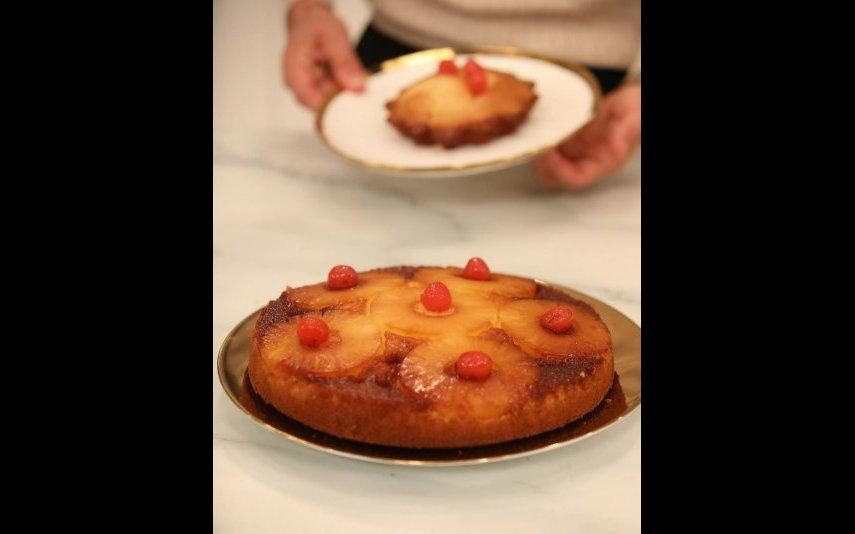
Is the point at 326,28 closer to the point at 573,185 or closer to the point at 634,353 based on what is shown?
the point at 573,185

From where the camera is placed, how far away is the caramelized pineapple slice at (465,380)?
1.56 metres

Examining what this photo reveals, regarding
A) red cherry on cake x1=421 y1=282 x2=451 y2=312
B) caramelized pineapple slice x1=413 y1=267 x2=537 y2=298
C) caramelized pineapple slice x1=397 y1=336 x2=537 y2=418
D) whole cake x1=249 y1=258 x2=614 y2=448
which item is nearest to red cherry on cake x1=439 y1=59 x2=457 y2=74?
caramelized pineapple slice x1=413 y1=267 x2=537 y2=298

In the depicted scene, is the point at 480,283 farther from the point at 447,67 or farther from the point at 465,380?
the point at 447,67

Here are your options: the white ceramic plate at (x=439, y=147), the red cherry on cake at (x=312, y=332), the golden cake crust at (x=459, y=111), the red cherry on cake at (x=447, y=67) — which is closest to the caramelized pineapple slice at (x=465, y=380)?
the red cherry on cake at (x=312, y=332)

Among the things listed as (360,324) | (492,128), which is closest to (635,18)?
(492,128)

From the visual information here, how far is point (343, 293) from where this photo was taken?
187 cm

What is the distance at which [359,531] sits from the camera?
5.04 feet

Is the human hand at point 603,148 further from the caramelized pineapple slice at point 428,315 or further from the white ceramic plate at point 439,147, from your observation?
the caramelized pineapple slice at point 428,315

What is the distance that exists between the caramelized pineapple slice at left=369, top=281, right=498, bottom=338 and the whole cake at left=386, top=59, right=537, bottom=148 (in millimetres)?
842

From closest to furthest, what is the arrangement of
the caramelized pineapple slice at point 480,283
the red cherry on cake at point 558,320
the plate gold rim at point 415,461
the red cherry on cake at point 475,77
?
the plate gold rim at point 415,461 < the red cherry on cake at point 558,320 < the caramelized pineapple slice at point 480,283 < the red cherry on cake at point 475,77

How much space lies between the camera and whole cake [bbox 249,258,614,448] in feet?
5.11

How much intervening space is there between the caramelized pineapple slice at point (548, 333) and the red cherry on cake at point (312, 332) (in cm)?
32

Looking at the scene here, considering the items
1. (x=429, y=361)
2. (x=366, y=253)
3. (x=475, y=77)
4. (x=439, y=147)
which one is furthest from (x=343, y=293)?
(x=475, y=77)

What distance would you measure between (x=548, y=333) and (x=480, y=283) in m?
0.23
